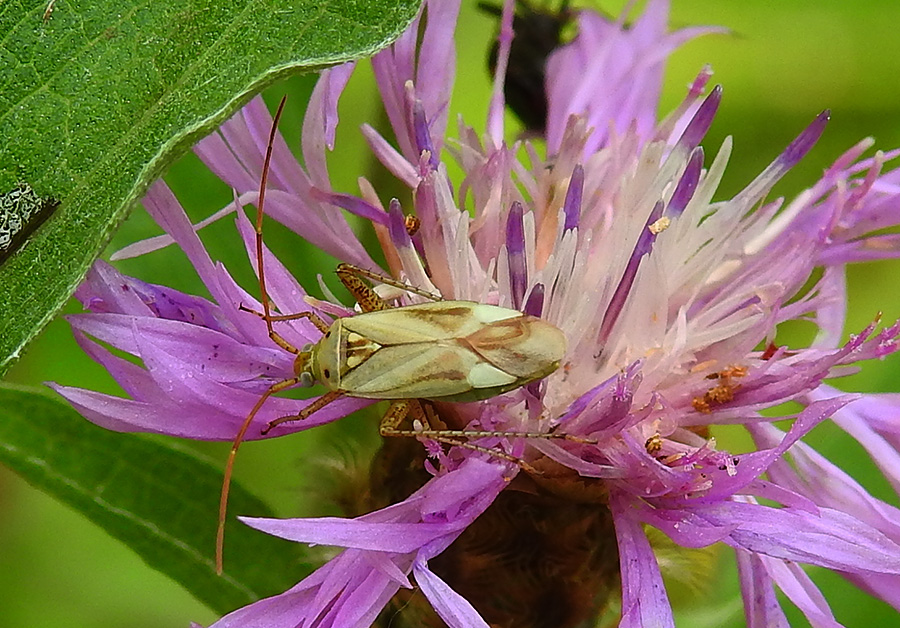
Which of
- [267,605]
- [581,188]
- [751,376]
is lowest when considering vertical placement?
[267,605]

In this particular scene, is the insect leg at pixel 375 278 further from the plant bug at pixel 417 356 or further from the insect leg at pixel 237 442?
the insect leg at pixel 237 442

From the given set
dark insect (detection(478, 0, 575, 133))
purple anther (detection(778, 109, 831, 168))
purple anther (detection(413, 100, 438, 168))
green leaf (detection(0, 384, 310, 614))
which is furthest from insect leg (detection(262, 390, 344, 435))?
dark insect (detection(478, 0, 575, 133))

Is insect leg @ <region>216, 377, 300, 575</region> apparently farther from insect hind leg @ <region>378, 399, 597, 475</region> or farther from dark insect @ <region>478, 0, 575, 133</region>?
dark insect @ <region>478, 0, 575, 133</region>

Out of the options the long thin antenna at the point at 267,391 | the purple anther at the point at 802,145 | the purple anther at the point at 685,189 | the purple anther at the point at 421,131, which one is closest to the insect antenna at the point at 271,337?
the long thin antenna at the point at 267,391

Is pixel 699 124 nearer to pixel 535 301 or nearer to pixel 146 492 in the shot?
pixel 535 301

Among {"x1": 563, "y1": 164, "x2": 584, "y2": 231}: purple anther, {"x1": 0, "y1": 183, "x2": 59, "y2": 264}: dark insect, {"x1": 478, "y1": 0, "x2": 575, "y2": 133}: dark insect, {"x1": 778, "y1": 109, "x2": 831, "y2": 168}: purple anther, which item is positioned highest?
{"x1": 478, "y1": 0, "x2": 575, "y2": 133}: dark insect

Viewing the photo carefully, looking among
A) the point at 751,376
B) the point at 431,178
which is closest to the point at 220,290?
the point at 431,178

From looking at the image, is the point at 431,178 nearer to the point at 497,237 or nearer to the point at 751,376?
the point at 497,237
